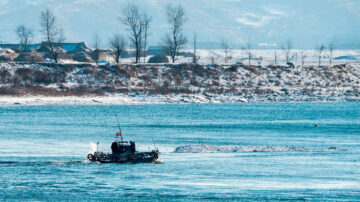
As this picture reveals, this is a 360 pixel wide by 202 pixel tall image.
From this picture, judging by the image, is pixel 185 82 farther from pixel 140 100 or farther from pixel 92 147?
pixel 92 147

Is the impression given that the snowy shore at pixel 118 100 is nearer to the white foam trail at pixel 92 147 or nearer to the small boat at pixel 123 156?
the white foam trail at pixel 92 147

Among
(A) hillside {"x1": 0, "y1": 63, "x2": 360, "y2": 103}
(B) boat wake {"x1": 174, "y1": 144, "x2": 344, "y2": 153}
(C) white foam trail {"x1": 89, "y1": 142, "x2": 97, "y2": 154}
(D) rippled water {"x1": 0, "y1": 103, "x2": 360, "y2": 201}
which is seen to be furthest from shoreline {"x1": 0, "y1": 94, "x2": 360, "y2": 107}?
(B) boat wake {"x1": 174, "y1": 144, "x2": 344, "y2": 153}

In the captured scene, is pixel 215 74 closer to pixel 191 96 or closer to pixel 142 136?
pixel 191 96

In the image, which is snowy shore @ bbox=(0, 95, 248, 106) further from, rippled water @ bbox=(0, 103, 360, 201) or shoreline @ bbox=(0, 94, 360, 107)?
rippled water @ bbox=(0, 103, 360, 201)

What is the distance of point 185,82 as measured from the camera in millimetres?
128875

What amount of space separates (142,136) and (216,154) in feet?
44.2

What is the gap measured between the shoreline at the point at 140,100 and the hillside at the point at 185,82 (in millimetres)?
193

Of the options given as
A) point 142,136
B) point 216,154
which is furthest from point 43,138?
point 216,154

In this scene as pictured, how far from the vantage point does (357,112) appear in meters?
96.4

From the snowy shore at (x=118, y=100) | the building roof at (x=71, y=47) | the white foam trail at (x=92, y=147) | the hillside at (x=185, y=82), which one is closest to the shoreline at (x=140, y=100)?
the snowy shore at (x=118, y=100)

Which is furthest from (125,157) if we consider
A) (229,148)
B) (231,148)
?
(231,148)

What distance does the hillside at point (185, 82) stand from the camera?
116 meters

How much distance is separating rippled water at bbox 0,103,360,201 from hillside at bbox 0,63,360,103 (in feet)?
100

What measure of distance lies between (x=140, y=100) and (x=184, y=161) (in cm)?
6586
